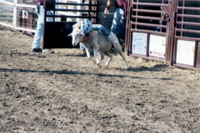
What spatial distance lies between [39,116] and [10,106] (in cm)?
64

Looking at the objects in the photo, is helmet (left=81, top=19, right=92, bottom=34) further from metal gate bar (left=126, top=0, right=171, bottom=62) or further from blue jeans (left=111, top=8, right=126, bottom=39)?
blue jeans (left=111, top=8, right=126, bottom=39)

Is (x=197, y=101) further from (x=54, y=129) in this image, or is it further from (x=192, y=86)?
(x=54, y=129)

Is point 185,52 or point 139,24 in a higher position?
point 139,24

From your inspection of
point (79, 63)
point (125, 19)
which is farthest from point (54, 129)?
point (125, 19)

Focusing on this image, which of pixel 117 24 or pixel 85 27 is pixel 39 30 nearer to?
pixel 117 24

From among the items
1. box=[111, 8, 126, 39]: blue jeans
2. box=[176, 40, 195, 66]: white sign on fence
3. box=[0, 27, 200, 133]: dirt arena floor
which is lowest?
box=[0, 27, 200, 133]: dirt arena floor

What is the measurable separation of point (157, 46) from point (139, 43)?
2.33ft

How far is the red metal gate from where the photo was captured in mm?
9758

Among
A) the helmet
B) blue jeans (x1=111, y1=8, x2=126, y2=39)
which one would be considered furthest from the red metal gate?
the helmet

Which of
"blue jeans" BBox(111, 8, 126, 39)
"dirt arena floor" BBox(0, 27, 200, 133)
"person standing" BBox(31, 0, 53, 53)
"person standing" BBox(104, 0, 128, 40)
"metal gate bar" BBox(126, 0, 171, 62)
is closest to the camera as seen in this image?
"dirt arena floor" BBox(0, 27, 200, 133)

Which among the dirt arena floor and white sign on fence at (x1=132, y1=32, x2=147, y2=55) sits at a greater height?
white sign on fence at (x1=132, y1=32, x2=147, y2=55)

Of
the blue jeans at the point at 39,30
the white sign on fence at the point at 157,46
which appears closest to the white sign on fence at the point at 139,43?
the white sign on fence at the point at 157,46

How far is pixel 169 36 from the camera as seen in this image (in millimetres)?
10375

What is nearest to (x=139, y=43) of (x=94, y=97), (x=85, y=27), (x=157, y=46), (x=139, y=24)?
(x=139, y=24)
